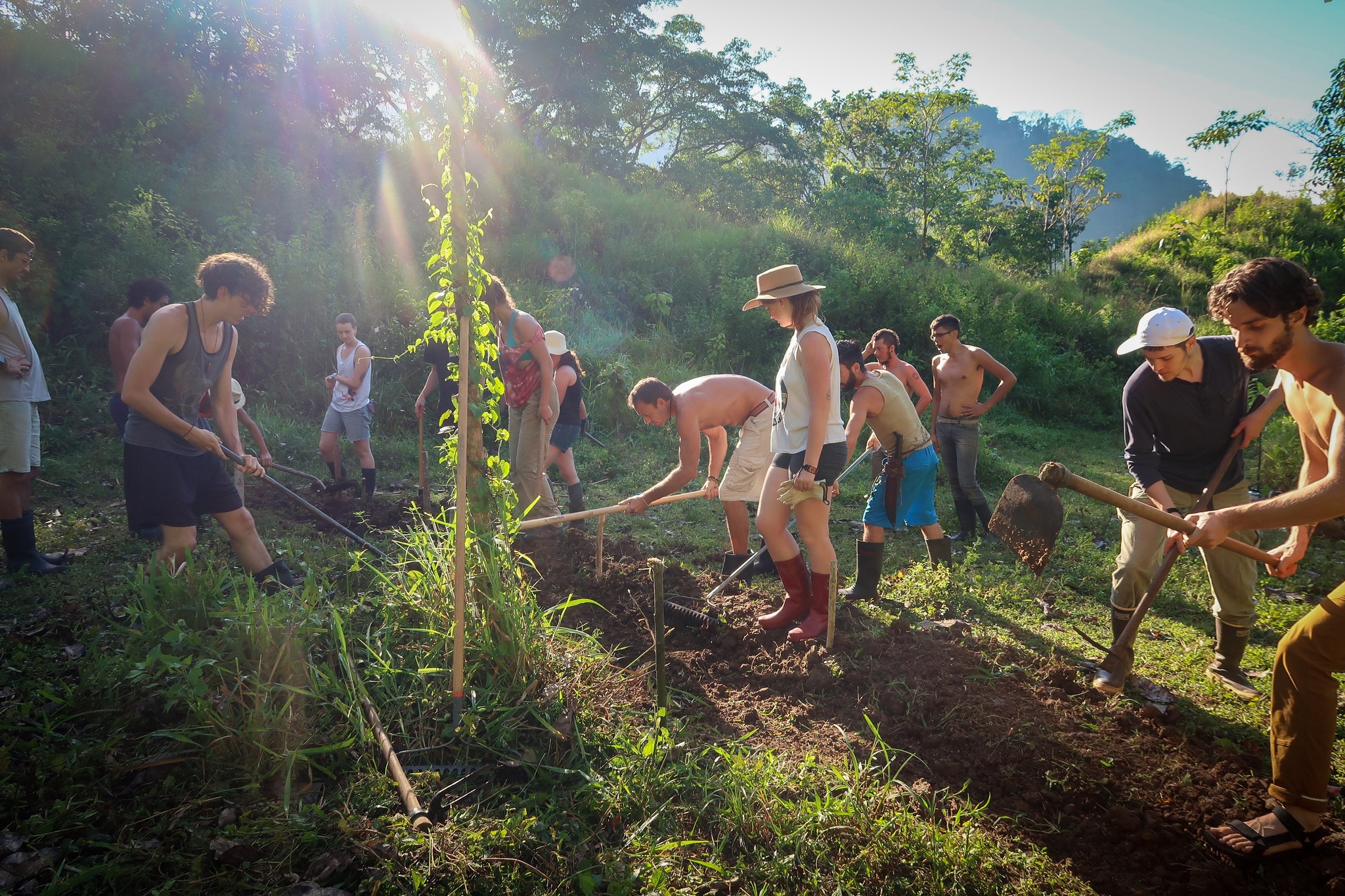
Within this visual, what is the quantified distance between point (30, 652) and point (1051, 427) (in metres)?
14.8

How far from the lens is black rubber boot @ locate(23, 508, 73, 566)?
4.69 meters

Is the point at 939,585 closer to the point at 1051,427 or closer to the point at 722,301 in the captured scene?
the point at 722,301

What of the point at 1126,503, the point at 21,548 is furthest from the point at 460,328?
the point at 21,548

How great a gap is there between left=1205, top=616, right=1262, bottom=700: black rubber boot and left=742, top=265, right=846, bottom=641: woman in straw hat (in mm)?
2086

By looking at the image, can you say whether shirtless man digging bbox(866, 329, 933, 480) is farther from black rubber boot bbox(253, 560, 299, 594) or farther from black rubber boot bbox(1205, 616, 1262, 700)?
black rubber boot bbox(253, 560, 299, 594)

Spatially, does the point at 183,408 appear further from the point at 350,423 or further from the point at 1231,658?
the point at 1231,658

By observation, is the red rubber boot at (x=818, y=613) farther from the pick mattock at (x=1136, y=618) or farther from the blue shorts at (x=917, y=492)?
the pick mattock at (x=1136, y=618)

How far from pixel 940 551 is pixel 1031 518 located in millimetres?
2446

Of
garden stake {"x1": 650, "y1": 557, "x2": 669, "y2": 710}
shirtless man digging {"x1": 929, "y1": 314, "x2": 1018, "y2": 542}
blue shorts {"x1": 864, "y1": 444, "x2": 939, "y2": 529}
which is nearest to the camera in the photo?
garden stake {"x1": 650, "y1": 557, "x2": 669, "y2": 710}

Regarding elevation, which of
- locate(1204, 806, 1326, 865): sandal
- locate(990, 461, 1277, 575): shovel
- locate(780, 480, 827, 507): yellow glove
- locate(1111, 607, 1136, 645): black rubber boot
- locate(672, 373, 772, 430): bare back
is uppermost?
locate(672, 373, 772, 430): bare back

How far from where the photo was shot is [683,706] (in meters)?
3.50

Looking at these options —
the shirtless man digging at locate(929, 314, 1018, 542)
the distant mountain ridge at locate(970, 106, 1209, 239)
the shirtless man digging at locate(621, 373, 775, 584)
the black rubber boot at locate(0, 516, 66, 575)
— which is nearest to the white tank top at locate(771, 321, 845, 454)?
the shirtless man digging at locate(621, 373, 775, 584)

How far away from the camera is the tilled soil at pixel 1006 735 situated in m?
2.53

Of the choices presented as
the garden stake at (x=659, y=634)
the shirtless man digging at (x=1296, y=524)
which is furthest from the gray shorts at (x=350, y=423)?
the shirtless man digging at (x=1296, y=524)
